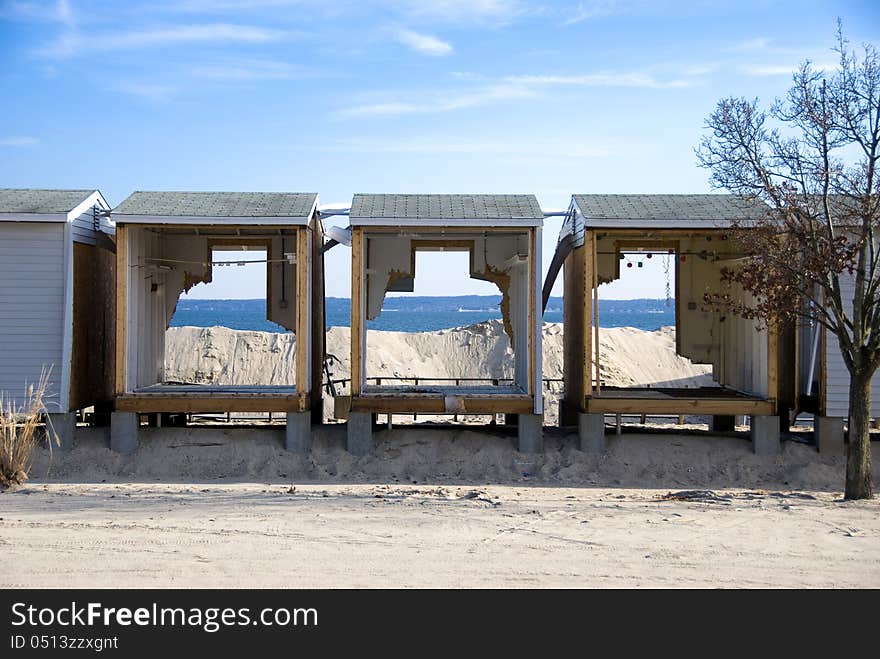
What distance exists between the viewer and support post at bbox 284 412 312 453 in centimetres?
1281

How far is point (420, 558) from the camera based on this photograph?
712 centimetres

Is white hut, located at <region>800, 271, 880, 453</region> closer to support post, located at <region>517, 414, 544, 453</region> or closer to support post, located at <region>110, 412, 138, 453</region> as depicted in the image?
support post, located at <region>517, 414, 544, 453</region>

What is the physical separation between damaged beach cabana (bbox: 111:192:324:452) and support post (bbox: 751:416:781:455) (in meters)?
6.13

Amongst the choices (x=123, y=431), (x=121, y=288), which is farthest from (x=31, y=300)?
(x=123, y=431)

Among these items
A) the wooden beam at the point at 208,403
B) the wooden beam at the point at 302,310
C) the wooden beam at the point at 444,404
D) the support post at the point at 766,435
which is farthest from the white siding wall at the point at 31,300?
the support post at the point at 766,435

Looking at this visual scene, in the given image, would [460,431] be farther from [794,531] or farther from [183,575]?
[183,575]

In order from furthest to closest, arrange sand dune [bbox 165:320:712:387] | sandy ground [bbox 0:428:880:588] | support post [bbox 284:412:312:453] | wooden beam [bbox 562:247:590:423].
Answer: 1. sand dune [bbox 165:320:712:387]
2. wooden beam [bbox 562:247:590:423]
3. support post [bbox 284:412:312:453]
4. sandy ground [bbox 0:428:880:588]

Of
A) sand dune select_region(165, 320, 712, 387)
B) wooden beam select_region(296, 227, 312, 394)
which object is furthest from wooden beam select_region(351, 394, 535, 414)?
sand dune select_region(165, 320, 712, 387)

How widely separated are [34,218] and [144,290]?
2137 mm

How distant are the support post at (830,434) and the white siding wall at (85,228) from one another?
1046 centimetres

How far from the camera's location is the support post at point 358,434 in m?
12.8

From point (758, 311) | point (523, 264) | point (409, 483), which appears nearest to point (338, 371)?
point (523, 264)

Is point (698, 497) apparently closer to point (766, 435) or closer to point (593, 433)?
point (593, 433)

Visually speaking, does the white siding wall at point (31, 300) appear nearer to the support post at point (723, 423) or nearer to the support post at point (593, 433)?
the support post at point (593, 433)
